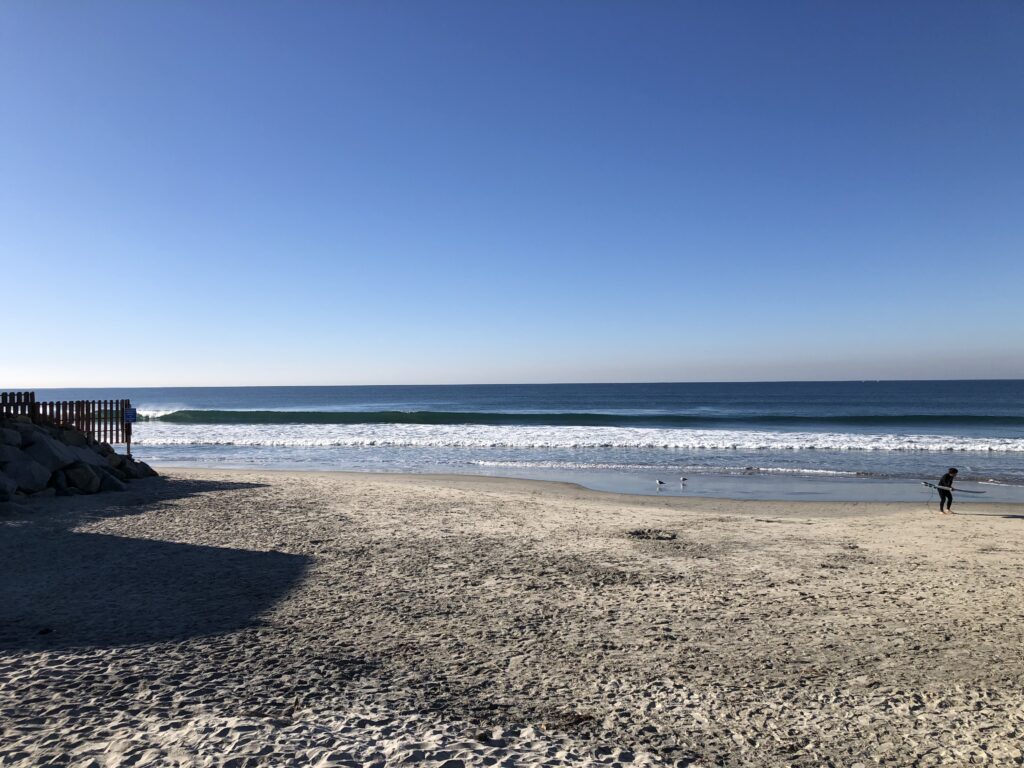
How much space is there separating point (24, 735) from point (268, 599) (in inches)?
105

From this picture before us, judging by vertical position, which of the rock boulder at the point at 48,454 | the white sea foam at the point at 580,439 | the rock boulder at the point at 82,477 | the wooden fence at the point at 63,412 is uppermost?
the wooden fence at the point at 63,412

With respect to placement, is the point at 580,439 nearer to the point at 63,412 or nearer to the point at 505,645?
the point at 63,412

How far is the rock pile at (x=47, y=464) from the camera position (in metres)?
11.6

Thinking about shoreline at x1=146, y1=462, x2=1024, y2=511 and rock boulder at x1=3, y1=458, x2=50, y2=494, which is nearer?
rock boulder at x1=3, y1=458, x2=50, y2=494

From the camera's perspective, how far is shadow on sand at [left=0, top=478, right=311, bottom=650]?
5.37 metres

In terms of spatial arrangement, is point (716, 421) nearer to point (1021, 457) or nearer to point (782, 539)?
point (1021, 457)

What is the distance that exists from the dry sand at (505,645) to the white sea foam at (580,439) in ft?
50.1

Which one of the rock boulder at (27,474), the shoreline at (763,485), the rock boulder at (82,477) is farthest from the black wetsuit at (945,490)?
the rock boulder at (27,474)

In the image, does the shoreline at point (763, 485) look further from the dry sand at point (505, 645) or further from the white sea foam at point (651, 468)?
the dry sand at point (505, 645)

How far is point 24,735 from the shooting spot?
12.0 ft

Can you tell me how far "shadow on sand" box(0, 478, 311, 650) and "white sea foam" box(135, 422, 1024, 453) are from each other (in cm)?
1774

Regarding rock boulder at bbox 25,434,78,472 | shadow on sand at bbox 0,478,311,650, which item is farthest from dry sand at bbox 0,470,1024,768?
rock boulder at bbox 25,434,78,472

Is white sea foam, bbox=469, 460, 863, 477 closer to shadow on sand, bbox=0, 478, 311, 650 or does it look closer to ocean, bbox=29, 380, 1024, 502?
ocean, bbox=29, 380, 1024, 502

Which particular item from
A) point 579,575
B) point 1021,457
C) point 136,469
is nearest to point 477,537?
point 579,575
